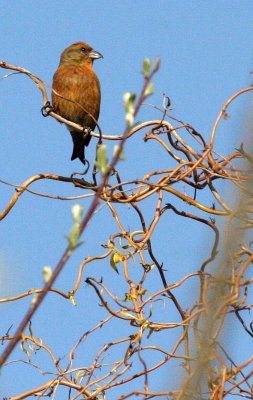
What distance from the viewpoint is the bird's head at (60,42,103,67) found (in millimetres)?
5590

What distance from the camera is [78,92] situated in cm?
516

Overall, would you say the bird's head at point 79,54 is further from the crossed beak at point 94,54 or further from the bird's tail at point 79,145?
the bird's tail at point 79,145

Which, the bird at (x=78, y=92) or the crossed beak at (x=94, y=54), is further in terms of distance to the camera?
the crossed beak at (x=94, y=54)

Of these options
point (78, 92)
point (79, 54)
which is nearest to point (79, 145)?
point (78, 92)

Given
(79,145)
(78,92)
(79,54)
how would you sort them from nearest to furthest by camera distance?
(78,92) → (79,145) → (79,54)

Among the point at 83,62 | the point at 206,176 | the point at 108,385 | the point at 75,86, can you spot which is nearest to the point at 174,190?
the point at 206,176

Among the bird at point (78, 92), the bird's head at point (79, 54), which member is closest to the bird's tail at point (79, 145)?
the bird at point (78, 92)

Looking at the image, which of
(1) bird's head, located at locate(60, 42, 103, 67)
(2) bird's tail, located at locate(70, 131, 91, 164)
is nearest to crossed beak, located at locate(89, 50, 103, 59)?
(1) bird's head, located at locate(60, 42, 103, 67)

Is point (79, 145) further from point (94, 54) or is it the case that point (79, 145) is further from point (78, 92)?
point (94, 54)

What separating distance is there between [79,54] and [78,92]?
597 millimetres

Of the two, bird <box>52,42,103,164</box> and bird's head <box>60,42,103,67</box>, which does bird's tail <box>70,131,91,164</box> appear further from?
bird's head <box>60,42,103,67</box>

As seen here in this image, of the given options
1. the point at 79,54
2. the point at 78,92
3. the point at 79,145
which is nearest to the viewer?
the point at 78,92

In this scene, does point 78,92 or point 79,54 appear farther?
point 79,54

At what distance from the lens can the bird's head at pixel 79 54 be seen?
18.3 feet
